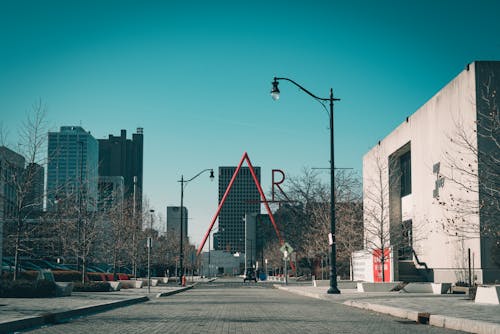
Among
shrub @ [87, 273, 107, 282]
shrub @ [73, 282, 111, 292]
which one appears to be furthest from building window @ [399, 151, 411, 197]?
shrub @ [73, 282, 111, 292]

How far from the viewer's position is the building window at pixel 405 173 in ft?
172

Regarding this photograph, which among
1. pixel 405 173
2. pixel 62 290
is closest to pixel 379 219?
pixel 405 173

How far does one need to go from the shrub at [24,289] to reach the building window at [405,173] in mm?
31788

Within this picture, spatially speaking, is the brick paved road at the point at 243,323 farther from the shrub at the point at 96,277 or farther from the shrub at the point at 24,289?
the shrub at the point at 96,277

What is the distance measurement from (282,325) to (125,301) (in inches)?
464

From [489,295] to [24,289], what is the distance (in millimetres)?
17088

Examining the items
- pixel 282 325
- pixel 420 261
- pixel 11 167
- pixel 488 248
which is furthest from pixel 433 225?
pixel 282 325

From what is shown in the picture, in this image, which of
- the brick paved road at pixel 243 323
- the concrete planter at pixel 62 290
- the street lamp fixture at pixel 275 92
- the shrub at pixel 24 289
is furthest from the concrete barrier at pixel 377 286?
the shrub at pixel 24 289

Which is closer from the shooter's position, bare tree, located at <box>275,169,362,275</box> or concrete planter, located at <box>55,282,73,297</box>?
concrete planter, located at <box>55,282,73,297</box>

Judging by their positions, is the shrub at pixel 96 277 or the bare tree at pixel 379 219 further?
the shrub at pixel 96 277

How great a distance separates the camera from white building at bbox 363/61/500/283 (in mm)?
33291

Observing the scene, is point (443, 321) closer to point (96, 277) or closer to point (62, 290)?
point (62, 290)

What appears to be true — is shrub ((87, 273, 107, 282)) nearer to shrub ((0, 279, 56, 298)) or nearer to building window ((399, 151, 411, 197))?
shrub ((0, 279, 56, 298))

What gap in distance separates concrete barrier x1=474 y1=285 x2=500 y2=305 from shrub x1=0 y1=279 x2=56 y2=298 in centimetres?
1646
